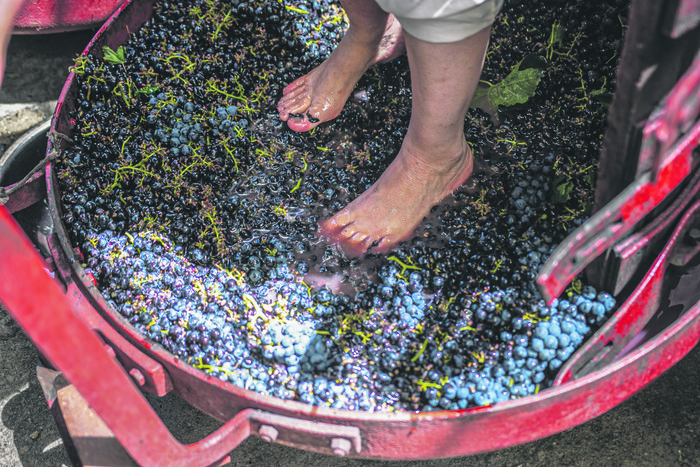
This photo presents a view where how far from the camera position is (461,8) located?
116cm

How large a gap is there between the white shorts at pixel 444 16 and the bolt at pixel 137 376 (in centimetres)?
100

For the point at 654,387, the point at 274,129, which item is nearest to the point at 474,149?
the point at 274,129

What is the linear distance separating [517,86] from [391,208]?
62 centimetres

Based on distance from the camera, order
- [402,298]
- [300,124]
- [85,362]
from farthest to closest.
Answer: [300,124], [402,298], [85,362]

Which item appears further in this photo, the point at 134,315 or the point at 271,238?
the point at 271,238

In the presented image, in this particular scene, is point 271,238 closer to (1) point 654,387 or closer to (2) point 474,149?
(2) point 474,149

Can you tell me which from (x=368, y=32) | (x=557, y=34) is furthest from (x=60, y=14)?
(x=557, y=34)

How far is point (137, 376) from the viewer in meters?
1.30

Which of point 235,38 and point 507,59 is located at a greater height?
point 235,38

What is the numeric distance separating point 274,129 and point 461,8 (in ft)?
3.11

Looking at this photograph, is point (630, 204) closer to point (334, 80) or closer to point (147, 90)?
point (334, 80)

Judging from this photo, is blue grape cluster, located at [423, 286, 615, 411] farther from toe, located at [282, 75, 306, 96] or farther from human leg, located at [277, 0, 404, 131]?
toe, located at [282, 75, 306, 96]

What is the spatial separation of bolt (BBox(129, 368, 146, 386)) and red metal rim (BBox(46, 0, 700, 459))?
0.17ft

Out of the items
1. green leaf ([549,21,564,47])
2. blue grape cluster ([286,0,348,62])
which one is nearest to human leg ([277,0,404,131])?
blue grape cluster ([286,0,348,62])
